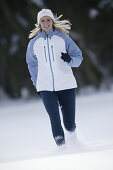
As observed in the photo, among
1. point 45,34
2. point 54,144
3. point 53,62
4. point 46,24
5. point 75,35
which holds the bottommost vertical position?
point 75,35

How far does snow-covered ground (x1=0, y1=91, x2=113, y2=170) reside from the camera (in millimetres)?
4402

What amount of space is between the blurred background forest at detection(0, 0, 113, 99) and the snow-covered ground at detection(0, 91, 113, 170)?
156 inches

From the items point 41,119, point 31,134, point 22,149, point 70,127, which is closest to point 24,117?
point 41,119

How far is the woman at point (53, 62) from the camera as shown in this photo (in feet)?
18.6

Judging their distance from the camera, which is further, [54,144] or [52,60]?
[54,144]

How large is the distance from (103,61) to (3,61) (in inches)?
163

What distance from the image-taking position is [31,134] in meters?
8.85

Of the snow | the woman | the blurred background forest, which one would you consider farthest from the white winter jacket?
the snow

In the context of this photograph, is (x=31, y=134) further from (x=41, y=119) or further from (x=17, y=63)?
(x=17, y=63)

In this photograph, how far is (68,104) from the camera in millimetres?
5871

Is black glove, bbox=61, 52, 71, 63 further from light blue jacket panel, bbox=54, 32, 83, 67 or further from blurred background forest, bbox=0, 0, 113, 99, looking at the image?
blurred background forest, bbox=0, 0, 113, 99

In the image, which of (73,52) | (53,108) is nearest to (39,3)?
(73,52)

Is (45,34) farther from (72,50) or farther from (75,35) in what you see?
(75,35)

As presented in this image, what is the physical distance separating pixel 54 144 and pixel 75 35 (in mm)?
10474
